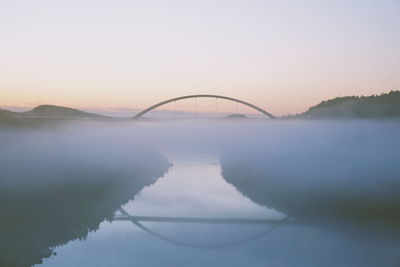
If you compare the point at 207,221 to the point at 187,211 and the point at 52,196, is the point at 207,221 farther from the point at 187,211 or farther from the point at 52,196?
the point at 52,196

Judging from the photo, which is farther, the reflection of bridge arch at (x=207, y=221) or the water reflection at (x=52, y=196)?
the reflection of bridge arch at (x=207, y=221)

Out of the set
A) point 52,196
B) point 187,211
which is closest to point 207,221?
point 187,211

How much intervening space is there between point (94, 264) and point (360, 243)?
22.2m

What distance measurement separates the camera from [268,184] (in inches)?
Answer: 2808

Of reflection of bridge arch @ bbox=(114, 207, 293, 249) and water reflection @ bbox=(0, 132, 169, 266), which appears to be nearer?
water reflection @ bbox=(0, 132, 169, 266)

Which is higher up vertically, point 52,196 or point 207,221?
point 52,196

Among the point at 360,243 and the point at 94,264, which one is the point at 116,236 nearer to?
the point at 94,264

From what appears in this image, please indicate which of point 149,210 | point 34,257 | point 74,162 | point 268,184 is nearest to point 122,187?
point 149,210

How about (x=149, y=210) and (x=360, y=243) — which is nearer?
(x=360, y=243)

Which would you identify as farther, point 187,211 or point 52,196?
point 187,211

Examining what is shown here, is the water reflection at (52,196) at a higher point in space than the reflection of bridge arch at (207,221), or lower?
higher

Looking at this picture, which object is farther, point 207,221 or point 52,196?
point 207,221

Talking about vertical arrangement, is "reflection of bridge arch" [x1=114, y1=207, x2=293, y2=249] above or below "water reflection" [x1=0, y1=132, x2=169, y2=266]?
below

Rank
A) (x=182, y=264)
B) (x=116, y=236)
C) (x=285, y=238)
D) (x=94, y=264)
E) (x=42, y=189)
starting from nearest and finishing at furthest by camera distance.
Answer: (x=94, y=264) → (x=182, y=264) → (x=116, y=236) → (x=285, y=238) → (x=42, y=189)
